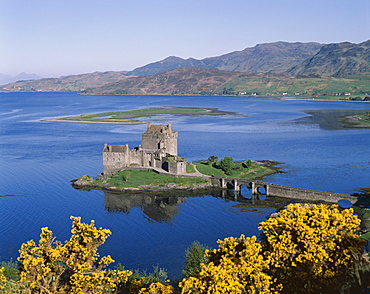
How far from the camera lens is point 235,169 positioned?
100000 millimetres

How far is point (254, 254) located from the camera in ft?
98.3

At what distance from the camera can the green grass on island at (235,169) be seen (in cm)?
9612

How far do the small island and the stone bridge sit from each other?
2791 mm

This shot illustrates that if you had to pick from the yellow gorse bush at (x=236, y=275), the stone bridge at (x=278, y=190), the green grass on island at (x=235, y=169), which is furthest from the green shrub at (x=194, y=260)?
the green grass on island at (x=235, y=169)

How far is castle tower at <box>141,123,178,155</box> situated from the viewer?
10006cm

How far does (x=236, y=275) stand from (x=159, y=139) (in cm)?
7262

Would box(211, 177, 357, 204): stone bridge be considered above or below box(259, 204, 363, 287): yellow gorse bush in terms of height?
below

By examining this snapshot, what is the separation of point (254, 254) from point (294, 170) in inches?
2956

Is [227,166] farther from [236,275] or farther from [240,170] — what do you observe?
[236,275]

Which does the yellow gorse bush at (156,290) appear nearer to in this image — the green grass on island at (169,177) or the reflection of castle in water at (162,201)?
the reflection of castle in water at (162,201)

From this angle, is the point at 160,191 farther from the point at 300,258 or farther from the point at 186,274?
the point at 300,258

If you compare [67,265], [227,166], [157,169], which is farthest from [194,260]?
[227,166]

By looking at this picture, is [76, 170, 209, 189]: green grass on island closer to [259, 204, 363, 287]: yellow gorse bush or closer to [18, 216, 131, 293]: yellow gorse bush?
[18, 216, 131, 293]: yellow gorse bush

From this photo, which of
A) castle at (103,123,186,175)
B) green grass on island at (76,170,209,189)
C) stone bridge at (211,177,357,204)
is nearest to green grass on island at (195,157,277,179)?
stone bridge at (211,177,357,204)
